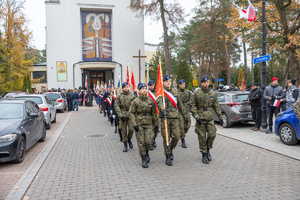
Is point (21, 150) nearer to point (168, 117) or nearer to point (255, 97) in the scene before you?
point (168, 117)

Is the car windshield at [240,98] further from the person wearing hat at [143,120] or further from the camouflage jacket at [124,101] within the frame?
→ the person wearing hat at [143,120]

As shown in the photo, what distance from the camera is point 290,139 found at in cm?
777

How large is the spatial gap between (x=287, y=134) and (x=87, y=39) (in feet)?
113

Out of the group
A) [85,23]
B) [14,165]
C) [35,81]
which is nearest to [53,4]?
[85,23]

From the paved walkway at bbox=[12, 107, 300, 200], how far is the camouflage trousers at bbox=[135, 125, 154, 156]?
488 mm

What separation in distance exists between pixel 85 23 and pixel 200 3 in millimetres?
16992

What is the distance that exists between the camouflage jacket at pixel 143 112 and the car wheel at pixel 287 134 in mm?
4374

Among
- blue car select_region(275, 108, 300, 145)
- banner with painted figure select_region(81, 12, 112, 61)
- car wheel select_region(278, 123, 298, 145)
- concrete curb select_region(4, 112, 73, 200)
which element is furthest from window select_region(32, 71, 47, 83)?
car wheel select_region(278, 123, 298, 145)

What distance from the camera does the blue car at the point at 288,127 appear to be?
7.51 m

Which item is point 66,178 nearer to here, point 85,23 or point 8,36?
point 8,36

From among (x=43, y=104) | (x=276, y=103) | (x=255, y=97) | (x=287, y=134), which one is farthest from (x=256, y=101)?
(x=43, y=104)

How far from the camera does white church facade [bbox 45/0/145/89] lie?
37031 mm

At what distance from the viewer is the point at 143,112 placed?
6082mm

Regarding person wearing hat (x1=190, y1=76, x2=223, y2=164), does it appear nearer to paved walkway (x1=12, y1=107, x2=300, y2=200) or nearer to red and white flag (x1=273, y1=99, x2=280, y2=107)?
paved walkway (x1=12, y1=107, x2=300, y2=200)
